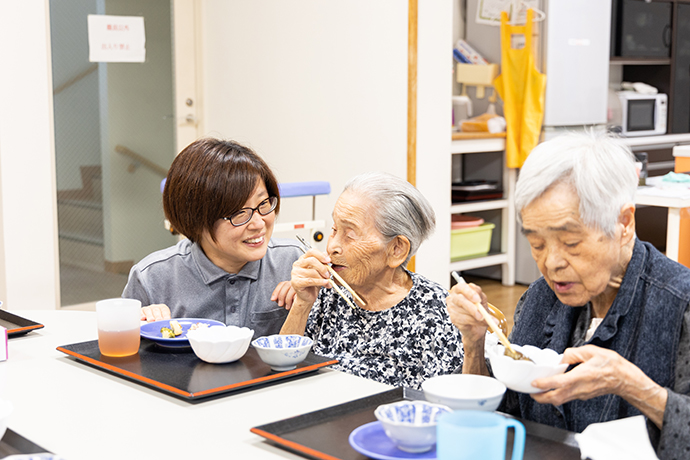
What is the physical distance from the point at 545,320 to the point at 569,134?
0.37 metres

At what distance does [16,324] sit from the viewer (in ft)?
6.43

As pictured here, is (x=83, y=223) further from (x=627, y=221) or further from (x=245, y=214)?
(x=627, y=221)

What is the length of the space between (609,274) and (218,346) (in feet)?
2.42

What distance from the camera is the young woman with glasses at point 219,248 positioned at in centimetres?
206

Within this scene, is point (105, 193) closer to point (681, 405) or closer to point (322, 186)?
point (322, 186)

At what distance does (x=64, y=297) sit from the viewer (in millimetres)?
4477

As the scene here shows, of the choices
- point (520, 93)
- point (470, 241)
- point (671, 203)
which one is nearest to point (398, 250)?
point (671, 203)

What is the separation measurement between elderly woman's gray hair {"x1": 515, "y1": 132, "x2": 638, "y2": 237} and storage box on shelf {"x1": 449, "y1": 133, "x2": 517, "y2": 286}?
3435 millimetres

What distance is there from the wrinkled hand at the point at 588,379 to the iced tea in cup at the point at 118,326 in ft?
2.86

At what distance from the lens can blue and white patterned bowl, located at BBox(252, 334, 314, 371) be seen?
1.55 m

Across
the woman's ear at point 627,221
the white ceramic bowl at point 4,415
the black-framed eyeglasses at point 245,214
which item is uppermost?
the woman's ear at point 627,221

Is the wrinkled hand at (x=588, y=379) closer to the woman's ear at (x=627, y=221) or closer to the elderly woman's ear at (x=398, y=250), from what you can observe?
the woman's ear at (x=627, y=221)

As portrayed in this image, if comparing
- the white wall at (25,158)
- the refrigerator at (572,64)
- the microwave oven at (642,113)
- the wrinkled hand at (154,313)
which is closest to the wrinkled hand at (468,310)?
the wrinkled hand at (154,313)

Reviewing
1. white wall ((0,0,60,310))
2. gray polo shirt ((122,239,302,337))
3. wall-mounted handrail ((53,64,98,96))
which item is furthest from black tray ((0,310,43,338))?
wall-mounted handrail ((53,64,98,96))
